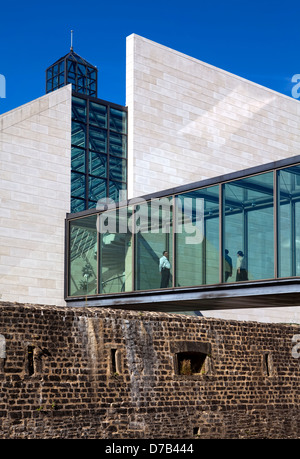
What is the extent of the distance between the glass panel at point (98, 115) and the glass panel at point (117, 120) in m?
0.31

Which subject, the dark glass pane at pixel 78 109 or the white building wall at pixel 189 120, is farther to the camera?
the white building wall at pixel 189 120

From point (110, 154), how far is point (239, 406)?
11.1 metres

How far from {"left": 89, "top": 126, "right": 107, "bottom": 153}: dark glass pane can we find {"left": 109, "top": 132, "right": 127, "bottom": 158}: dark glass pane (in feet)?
A: 0.86

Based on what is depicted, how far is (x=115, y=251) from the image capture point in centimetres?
2295

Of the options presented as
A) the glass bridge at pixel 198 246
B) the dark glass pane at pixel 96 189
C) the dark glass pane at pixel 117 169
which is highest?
the dark glass pane at pixel 117 169

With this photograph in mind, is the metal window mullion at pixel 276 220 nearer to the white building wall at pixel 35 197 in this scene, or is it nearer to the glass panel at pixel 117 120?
the white building wall at pixel 35 197

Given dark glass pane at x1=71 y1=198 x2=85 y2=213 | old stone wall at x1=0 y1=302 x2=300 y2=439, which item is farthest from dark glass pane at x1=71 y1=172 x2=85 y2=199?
old stone wall at x1=0 y1=302 x2=300 y2=439

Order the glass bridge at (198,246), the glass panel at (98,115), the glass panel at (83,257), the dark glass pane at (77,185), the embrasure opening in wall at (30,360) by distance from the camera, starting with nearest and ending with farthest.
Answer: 1. the embrasure opening in wall at (30,360)
2. the glass bridge at (198,246)
3. the glass panel at (83,257)
4. the dark glass pane at (77,185)
5. the glass panel at (98,115)

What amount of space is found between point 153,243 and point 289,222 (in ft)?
15.7

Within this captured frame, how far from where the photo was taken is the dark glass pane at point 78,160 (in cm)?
2597

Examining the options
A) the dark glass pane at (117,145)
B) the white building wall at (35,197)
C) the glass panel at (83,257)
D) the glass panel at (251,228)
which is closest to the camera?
the glass panel at (251,228)

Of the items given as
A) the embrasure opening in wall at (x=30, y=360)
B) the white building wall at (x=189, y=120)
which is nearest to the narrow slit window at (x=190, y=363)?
the embrasure opening in wall at (x=30, y=360)

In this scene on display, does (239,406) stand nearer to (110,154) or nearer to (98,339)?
(98,339)

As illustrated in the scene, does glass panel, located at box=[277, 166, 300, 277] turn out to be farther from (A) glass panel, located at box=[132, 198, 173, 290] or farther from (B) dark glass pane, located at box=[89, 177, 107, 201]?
(B) dark glass pane, located at box=[89, 177, 107, 201]
